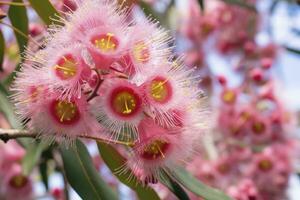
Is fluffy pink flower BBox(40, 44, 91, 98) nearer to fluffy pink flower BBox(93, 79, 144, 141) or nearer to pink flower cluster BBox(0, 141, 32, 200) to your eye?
fluffy pink flower BBox(93, 79, 144, 141)

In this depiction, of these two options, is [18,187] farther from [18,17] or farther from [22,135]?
[22,135]

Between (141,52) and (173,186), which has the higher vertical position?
(141,52)

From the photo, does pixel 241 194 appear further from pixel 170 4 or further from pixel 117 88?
pixel 170 4

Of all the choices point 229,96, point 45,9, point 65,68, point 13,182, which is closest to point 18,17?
point 45,9

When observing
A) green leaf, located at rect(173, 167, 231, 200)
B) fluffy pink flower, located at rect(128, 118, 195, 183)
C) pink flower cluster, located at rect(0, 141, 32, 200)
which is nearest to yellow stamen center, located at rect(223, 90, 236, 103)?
pink flower cluster, located at rect(0, 141, 32, 200)

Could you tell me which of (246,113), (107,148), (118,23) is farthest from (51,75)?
(246,113)

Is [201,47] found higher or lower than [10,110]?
higher
